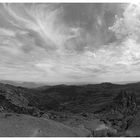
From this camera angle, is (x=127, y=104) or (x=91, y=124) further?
(x=127, y=104)

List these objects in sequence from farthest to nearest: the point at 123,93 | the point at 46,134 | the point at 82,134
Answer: the point at 123,93 < the point at 82,134 < the point at 46,134

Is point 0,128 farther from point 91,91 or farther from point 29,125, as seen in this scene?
point 91,91

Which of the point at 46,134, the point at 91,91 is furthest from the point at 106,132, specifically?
the point at 91,91

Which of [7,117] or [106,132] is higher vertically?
[7,117]

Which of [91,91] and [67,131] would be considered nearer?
[67,131]

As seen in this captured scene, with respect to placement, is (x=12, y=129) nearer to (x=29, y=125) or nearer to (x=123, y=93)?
(x=29, y=125)

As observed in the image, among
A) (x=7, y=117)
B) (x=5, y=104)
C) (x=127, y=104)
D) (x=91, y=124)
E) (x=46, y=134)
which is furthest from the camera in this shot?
(x=127, y=104)

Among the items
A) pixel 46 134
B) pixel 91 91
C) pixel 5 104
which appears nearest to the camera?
pixel 46 134

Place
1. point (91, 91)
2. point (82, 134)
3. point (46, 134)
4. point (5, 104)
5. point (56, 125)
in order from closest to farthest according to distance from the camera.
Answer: point (46, 134) < point (82, 134) < point (56, 125) < point (5, 104) < point (91, 91)

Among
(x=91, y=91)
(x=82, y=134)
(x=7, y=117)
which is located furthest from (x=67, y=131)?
(x=91, y=91)
